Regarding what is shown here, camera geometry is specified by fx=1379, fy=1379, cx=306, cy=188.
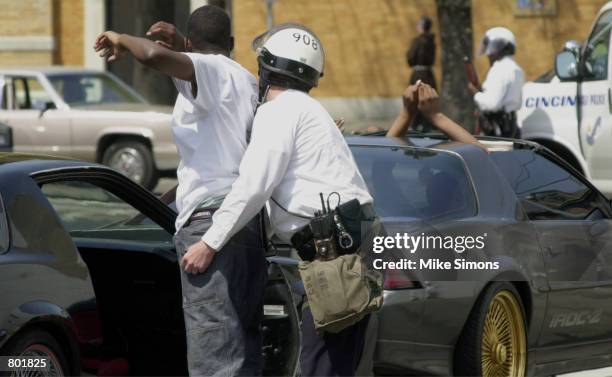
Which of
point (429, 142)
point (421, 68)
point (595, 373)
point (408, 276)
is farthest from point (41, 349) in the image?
point (421, 68)

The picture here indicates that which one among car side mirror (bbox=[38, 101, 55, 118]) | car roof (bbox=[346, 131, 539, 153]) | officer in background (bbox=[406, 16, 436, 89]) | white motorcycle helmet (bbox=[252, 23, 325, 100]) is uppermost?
white motorcycle helmet (bbox=[252, 23, 325, 100])

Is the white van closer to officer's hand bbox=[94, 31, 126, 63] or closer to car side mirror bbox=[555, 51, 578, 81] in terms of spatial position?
car side mirror bbox=[555, 51, 578, 81]

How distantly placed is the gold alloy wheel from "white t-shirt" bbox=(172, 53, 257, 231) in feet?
6.38

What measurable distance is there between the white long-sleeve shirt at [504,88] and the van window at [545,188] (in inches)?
220

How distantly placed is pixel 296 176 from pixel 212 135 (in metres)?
0.41

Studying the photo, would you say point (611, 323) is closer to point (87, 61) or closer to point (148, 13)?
point (148, 13)

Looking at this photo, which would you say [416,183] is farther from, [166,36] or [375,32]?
[375,32]

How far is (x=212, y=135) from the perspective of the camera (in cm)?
524

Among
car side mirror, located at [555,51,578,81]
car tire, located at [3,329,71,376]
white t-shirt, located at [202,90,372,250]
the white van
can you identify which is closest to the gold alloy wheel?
white t-shirt, located at [202,90,372,250]

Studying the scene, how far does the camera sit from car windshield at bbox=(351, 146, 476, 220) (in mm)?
6785

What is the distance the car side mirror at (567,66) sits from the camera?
1321 centimetres

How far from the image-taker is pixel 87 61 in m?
29.3

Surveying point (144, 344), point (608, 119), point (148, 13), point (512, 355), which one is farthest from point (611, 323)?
point (148, 13)

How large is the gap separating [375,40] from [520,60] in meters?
3.02
